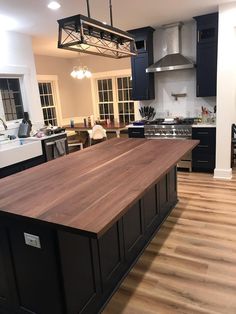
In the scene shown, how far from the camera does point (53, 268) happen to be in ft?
5.23

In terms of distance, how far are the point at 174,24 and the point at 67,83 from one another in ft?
13.8

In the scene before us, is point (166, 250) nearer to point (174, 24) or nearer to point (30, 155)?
point (30, 155)

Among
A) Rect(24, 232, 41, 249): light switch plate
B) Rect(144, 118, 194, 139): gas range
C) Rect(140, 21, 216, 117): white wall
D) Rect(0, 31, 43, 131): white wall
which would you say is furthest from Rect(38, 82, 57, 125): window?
Rect(24, 232, 41, 249): light switch plate

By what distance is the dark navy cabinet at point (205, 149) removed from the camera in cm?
466

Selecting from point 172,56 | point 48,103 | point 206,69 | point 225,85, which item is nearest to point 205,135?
point 225,85

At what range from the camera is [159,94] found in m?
5.51

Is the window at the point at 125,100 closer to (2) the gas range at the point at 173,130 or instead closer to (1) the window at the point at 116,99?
(1) the window at the point at 116,99

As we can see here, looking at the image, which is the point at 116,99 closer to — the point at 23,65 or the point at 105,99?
the point at 105,99

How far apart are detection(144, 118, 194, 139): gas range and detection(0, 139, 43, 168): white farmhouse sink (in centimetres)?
212

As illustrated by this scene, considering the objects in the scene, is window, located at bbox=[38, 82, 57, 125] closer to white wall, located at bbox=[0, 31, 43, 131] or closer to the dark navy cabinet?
white wall, located at bbox=[0, 31, 43, 131]

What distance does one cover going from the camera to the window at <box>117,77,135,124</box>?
25.4 feet

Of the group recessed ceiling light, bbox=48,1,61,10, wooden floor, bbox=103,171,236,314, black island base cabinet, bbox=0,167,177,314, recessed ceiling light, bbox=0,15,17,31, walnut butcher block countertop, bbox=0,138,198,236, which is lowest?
wooden floor, bbox=103,171,236,314

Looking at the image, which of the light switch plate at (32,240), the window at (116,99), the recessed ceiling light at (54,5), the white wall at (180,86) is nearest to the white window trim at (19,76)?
the recessed ceiling light at (54,5)

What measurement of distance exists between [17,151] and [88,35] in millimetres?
2211
